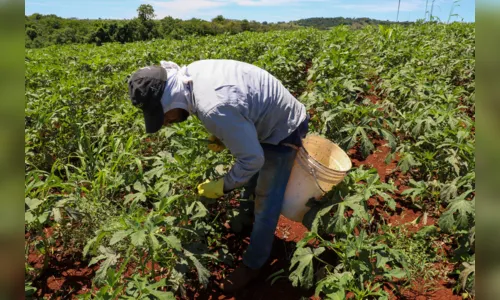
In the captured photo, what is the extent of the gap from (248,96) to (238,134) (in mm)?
260

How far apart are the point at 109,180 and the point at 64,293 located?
855mm

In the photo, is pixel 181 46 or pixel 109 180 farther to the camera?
pixel 181 46

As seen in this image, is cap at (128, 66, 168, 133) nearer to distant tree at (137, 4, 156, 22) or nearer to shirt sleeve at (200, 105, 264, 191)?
shirt sleeve at (200, 105, 264, 191)

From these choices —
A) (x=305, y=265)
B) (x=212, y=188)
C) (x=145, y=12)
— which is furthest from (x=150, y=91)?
(x=145, y=12)

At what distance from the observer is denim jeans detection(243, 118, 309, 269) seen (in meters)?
2.45

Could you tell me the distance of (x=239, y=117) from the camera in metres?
2.01

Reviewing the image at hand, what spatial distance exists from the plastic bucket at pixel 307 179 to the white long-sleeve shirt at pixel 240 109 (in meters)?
0.24

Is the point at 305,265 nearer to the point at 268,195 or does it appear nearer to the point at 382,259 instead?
the point at 382,259

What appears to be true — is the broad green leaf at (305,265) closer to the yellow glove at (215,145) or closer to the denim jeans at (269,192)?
the denim jeans at (269,192)
